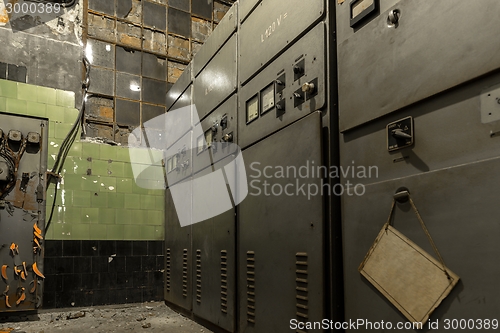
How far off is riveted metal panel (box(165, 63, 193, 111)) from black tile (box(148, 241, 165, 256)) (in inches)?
59.9

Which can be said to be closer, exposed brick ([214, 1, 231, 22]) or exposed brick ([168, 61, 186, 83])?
exposed brick ([168, 61, 186, 83])

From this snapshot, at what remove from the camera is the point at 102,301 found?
4.12 m

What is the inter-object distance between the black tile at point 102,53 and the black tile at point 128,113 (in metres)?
0.44

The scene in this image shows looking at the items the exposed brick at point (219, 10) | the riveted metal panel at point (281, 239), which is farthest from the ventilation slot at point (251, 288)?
the exposed brick at point (219, 10)

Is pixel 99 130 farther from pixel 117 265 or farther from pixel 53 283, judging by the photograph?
pixel 53 283

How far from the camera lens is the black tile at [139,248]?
14.3ft

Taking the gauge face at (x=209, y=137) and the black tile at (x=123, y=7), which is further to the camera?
the black tile at (x=123, y=7)

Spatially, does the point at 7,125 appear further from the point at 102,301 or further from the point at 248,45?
the point at 248,45

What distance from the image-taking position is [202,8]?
522cm

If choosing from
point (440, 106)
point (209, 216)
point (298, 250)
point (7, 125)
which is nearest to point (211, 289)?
point (209, 216)

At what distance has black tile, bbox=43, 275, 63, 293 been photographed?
390cm

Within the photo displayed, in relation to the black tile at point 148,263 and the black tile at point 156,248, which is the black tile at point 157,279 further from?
the black tile at point 156,248

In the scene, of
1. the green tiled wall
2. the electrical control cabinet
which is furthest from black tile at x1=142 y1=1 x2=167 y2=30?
the electrical control cabinet

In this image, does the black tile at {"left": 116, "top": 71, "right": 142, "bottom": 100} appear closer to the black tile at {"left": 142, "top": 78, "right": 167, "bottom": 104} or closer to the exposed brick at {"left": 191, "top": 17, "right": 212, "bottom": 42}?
the black tile at {"left": 142, "top": 78, "right": 167, "bottom": 104}
